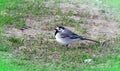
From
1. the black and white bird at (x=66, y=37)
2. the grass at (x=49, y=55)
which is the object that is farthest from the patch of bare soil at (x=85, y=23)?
the black and white bird at (x=66, y=37)

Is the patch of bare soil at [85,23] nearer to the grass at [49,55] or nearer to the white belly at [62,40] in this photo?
the grass at [49,55]

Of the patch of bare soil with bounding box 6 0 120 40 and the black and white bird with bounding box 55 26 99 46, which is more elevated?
the black and white bird with bounding box 55 26 99 46

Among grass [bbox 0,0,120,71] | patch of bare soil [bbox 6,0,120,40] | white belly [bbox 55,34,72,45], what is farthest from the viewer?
patch of bare soil [bbox 6,0,120,40]

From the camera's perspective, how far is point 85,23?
14250 mm

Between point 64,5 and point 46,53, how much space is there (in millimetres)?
5401

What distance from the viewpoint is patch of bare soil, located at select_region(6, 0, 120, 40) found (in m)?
13.0

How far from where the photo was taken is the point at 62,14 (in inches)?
594

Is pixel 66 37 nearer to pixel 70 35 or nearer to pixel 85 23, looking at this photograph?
pixel 70 35

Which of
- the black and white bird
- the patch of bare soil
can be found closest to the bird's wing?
the black and white bird

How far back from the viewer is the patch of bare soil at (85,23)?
512 inches

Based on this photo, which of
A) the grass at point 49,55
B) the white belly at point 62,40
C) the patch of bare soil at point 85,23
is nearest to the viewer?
the grass at point 49,55

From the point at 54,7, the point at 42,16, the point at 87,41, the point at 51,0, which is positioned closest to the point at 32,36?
the point at 87,41

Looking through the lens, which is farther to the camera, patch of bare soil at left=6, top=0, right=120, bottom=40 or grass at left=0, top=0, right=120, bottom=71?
patch of bare soil at left=6, top=0, right=120, bottom=40

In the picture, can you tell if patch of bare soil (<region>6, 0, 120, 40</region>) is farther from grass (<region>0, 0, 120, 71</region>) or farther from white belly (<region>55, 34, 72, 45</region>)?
white belly (<region>55, 34, 72, 45</region>)
